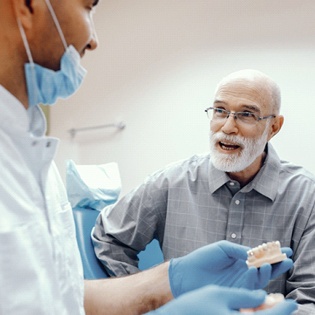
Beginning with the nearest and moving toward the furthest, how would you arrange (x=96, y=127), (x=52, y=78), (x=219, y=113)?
(x=52, y=78)
(x=219, y=113)
(x=96, y=127)

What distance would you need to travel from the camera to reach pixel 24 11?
699 mm

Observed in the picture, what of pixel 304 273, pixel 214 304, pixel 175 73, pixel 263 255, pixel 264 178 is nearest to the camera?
pixel 214 304

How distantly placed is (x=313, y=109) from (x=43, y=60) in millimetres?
2037

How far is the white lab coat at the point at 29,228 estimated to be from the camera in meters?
0.68

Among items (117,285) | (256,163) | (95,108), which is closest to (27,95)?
(117,285)

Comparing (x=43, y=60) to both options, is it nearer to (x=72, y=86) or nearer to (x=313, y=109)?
(x=72, y=86)

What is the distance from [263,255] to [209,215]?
533 millimetres

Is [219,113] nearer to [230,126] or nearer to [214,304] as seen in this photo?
[230,126]

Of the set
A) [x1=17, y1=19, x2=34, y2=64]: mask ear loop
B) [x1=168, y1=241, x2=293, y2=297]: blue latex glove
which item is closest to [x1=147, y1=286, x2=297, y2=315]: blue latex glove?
[x1=168, y1=241, x2=293, y2=297]: blue latex glove

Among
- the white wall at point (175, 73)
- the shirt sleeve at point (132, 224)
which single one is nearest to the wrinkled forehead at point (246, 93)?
the shirt sleeve at point (132, 224)

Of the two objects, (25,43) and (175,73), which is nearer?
(25,43)

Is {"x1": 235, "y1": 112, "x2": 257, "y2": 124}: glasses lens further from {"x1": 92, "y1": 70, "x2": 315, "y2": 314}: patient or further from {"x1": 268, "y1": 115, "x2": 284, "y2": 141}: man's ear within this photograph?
{"x1": 268, "y1": 115, "x2": 284, "y2": 141}: man's ear

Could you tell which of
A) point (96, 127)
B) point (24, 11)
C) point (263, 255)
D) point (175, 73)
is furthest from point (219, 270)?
point (96, 127)

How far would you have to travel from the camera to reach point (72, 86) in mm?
827
